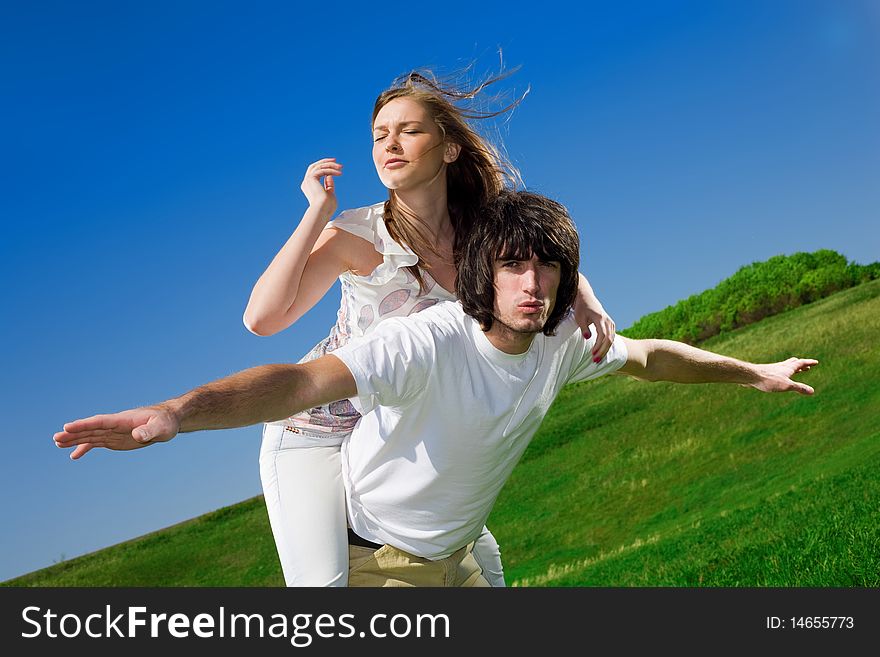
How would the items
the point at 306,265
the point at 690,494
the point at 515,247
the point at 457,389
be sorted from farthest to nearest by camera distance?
1. the point at 690,494
2. the point at 306,265
3. the point at 515,247
4. the point at 457,389

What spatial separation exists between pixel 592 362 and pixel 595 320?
0.70 feet

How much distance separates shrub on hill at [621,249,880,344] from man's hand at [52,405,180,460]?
680 inches

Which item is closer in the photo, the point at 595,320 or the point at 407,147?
the point at 595,320

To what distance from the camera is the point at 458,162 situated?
15.2 feet

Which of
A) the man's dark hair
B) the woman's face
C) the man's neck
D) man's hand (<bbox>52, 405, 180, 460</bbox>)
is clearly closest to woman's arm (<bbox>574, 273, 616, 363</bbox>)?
the man's dark hair

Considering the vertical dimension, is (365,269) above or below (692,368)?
above

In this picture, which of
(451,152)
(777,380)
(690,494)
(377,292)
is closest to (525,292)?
(377,292)

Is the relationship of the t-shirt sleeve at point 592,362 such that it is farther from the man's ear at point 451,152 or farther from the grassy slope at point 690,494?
the grassy slope at point 690,494

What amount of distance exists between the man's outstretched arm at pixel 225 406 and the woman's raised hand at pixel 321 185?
43.6 inches

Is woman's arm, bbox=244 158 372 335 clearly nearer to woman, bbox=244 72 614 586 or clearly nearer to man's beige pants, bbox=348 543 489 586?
woman, bbox=244 72 614 586

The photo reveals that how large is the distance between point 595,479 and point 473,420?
9.15m

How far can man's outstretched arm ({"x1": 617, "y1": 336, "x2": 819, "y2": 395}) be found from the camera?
14.4 ft

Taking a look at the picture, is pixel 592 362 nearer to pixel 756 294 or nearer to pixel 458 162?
pixel 458 162
